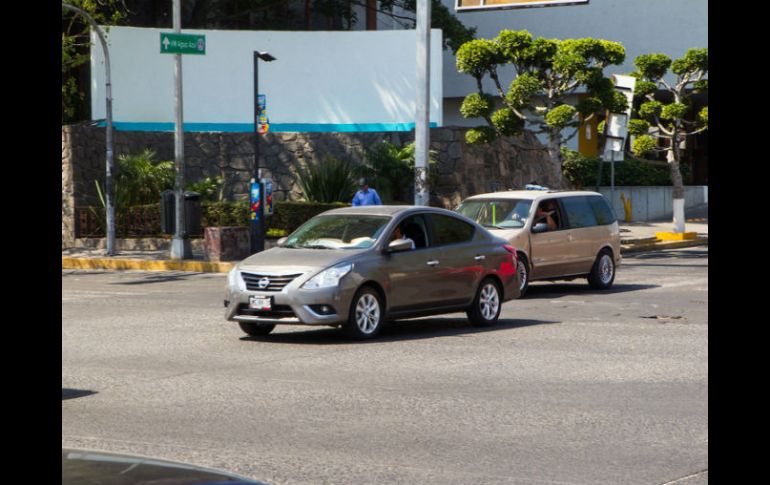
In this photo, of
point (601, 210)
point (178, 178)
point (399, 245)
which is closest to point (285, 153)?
point (178, 178)

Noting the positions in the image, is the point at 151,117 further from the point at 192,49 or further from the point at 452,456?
the point at 452,456

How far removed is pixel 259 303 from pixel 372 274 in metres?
1.29

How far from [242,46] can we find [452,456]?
28.0m

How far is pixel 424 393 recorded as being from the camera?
10477 mm

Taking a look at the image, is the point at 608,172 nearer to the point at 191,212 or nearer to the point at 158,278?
the point at 191,212

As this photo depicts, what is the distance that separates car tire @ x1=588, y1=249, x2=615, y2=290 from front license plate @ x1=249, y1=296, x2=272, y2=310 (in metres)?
8.71

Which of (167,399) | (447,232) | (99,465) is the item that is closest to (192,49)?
(447,232)

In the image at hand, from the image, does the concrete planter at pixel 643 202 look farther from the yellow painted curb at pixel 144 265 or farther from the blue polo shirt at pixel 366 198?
the yellow painted curb at pixel 144 265

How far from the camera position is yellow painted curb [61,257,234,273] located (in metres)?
26.2

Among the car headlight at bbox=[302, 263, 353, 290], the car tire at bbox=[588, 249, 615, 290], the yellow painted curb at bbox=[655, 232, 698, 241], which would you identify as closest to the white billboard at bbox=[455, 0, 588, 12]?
the car tire at bbox=[588, 249, 615, 290]

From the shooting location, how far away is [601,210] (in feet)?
71.6

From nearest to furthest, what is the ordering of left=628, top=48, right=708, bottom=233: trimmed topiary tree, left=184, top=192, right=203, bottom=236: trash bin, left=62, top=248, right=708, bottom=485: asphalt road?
left=62, top=248, right=708, bottom=485: asphalt road, left=184, top=192, right=203, bottom=236: trash bin, left=628, top=48, right=708, bottom=233: trimmed topiary tree

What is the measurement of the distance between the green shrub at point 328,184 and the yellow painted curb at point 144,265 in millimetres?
5770

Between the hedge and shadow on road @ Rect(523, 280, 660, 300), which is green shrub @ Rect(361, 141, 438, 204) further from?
shadow on road @ Rect(523, 280, 660, 300)
